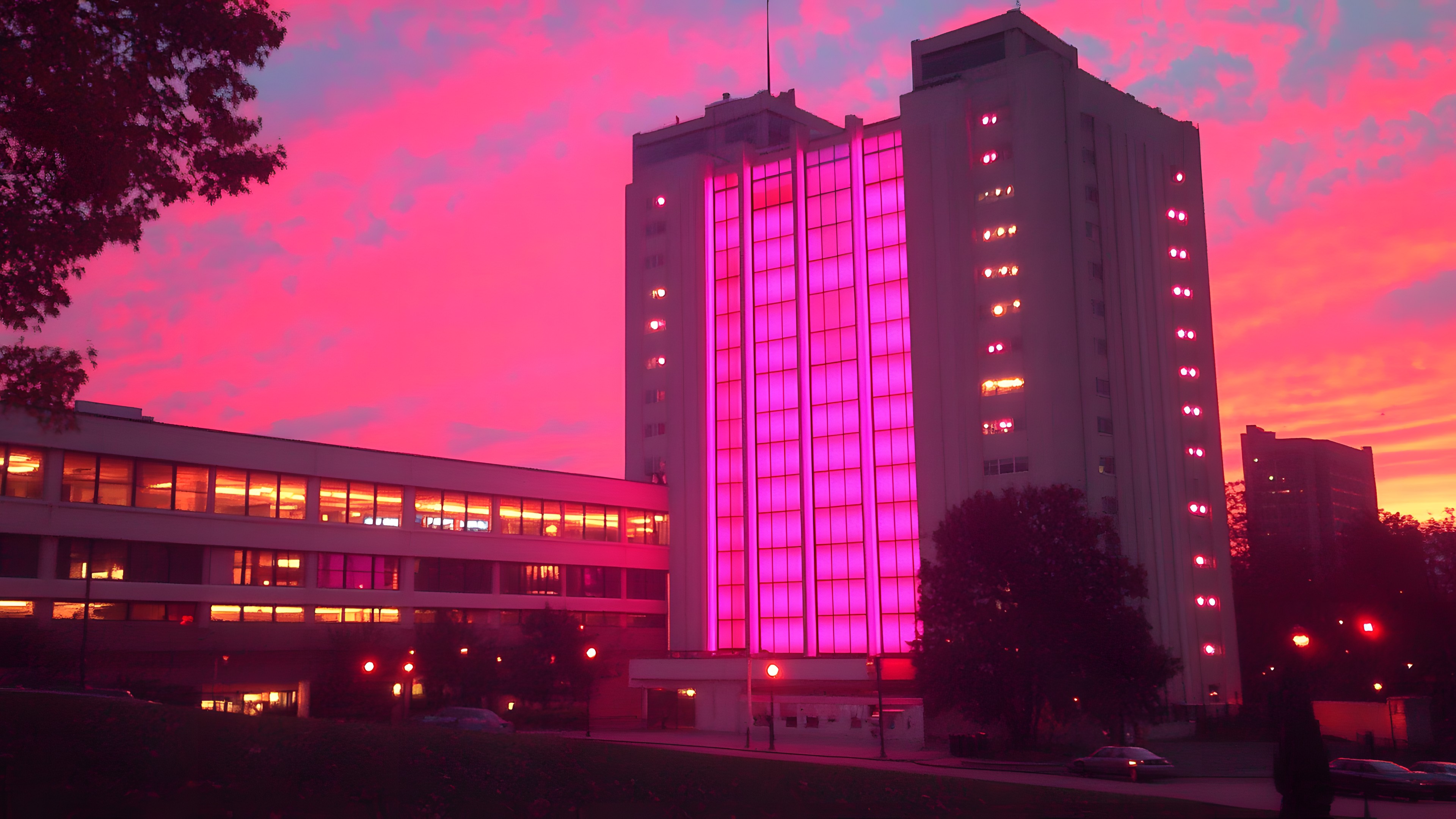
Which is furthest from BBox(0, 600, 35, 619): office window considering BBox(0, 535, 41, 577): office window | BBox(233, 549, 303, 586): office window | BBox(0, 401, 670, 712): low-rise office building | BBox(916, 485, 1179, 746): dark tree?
BBox(916, 485, 1179, 746): dark tree

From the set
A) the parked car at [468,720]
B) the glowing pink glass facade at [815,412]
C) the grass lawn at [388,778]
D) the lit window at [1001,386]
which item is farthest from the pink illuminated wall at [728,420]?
the grass lawn at [388,778]

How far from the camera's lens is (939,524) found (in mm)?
71625

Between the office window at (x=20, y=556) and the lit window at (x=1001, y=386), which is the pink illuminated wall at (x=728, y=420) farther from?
the office window at (x=20, y=556)

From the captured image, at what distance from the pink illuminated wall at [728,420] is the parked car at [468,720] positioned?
135 ft

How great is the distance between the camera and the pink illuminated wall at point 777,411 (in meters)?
97.9

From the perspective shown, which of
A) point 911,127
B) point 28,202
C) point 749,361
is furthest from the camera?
point 749,361

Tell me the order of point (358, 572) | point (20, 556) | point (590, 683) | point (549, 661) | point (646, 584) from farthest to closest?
point (646, 584) → point (549, 661) → point (358, 572) → point (590, 683) → point (20, 556)

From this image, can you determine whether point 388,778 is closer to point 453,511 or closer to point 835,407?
point 453,511

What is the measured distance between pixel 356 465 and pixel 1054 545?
44.4m

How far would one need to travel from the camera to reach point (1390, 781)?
40719 millimetres

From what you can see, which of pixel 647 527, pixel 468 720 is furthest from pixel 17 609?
pixel 647 527

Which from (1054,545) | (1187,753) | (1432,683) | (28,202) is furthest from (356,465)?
(1432,683)

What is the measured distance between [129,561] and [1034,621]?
164 ft

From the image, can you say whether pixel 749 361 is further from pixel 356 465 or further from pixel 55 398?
pixel 55 398
